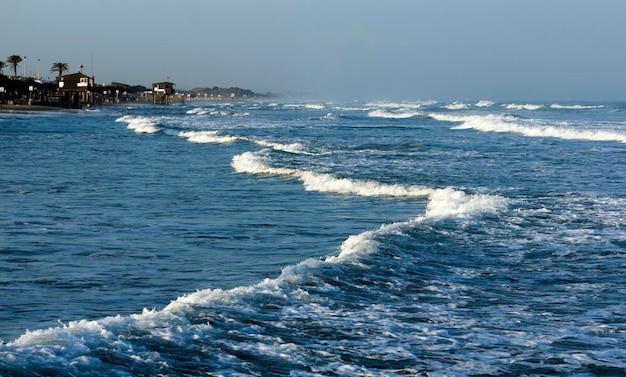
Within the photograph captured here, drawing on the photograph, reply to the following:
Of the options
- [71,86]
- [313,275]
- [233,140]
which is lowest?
[313,275]

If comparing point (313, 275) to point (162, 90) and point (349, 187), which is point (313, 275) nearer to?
point (349, 187)

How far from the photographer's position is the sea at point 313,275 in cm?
662

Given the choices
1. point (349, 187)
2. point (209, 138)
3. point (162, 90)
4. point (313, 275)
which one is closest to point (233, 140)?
point (209, 138)

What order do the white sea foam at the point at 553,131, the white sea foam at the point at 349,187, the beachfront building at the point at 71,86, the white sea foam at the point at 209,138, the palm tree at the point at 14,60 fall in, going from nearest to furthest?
the white sea foam at the point at 349,187
the white sea foam at the point at 209,138
the white sea foam at the point at 553,131
the beachfront building at the point at 71,86
the palm tree at the point at 14,60

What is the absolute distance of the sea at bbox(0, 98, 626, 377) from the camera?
662cm

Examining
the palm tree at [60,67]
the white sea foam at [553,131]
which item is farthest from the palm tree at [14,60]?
the white sea foam at [553,131]

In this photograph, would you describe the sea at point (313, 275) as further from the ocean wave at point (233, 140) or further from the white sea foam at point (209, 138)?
the white sea foam at point (209, 138)

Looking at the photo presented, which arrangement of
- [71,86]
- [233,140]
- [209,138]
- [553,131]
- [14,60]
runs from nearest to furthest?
[233,140], [209,138], [553,131], [71,86], [14,60]

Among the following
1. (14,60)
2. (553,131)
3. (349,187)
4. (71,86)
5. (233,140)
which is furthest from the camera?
(14,60)

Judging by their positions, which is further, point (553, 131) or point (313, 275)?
point (553, 131)

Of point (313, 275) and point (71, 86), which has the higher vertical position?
point (71, 86)

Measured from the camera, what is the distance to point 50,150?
32406 millimetres

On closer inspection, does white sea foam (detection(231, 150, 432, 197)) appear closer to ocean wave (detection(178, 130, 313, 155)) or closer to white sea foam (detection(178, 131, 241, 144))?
ocean wave (detection(178, 130, 313, 155))

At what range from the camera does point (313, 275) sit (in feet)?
30.9
